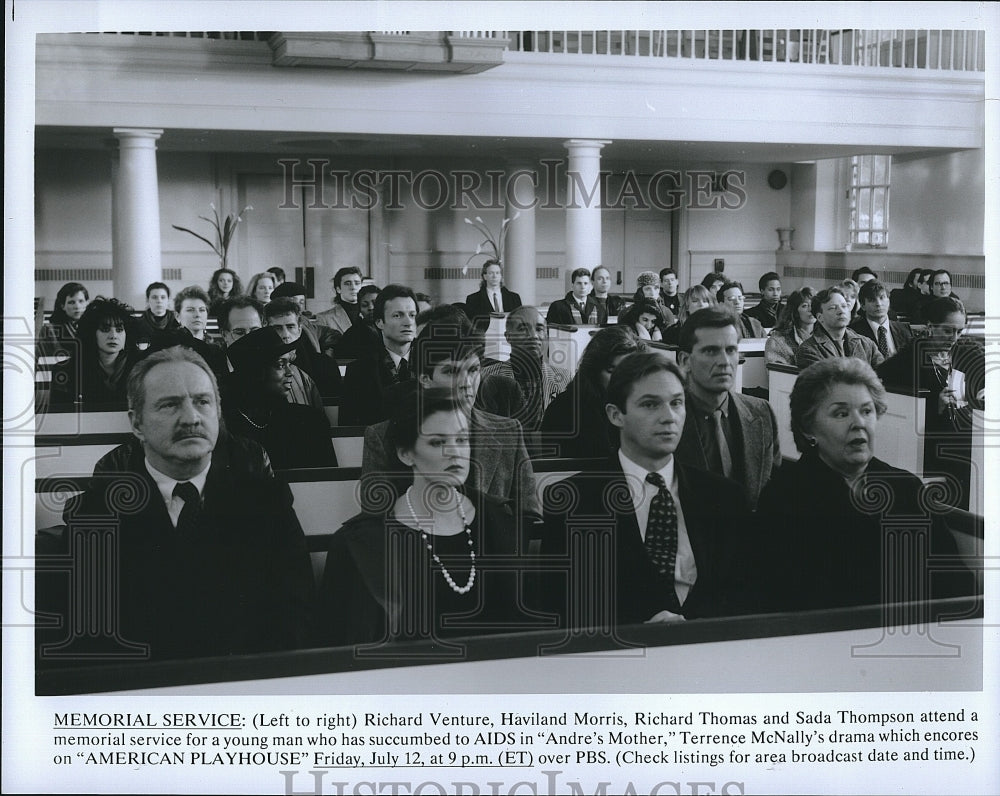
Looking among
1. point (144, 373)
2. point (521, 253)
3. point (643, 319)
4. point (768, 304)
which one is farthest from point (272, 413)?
point (521, 253)

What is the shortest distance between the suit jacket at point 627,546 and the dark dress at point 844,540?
101 mm

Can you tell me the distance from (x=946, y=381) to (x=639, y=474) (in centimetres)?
171

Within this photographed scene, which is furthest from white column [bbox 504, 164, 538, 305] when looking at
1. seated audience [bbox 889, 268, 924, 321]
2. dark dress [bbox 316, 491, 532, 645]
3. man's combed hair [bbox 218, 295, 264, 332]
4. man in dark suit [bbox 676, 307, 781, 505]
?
dark dress [bbox 316, 491, 532, 645]

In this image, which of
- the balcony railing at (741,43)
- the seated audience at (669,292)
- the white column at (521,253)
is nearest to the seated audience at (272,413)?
the balcony railing at (741,43)

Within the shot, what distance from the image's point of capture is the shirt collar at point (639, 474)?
3.26m

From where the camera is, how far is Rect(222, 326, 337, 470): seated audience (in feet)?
13.0

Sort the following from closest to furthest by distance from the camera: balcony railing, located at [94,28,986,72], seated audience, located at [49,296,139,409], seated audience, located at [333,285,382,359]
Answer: seated audience, located at [49,296,139,409], seated audience, located at [333,285,382,359], balcony railing, located at [94,28,986,72]

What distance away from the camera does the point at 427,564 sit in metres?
3.03

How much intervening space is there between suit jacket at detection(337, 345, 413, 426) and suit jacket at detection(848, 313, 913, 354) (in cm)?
253

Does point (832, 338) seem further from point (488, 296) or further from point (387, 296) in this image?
point (488, 296)

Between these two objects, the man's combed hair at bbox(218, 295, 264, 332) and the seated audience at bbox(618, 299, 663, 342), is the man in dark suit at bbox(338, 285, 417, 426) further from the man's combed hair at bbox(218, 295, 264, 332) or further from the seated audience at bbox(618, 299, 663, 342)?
the seated audience at bbox(618, 299, 663, 342)

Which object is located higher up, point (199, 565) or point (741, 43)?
point (741, 43)

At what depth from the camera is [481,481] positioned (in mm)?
3262

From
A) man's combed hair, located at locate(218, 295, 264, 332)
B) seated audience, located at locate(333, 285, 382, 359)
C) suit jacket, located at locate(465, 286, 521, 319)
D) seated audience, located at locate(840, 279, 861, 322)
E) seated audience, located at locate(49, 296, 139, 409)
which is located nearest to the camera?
seated audience, located at locate(49, 296, 139, 409)
